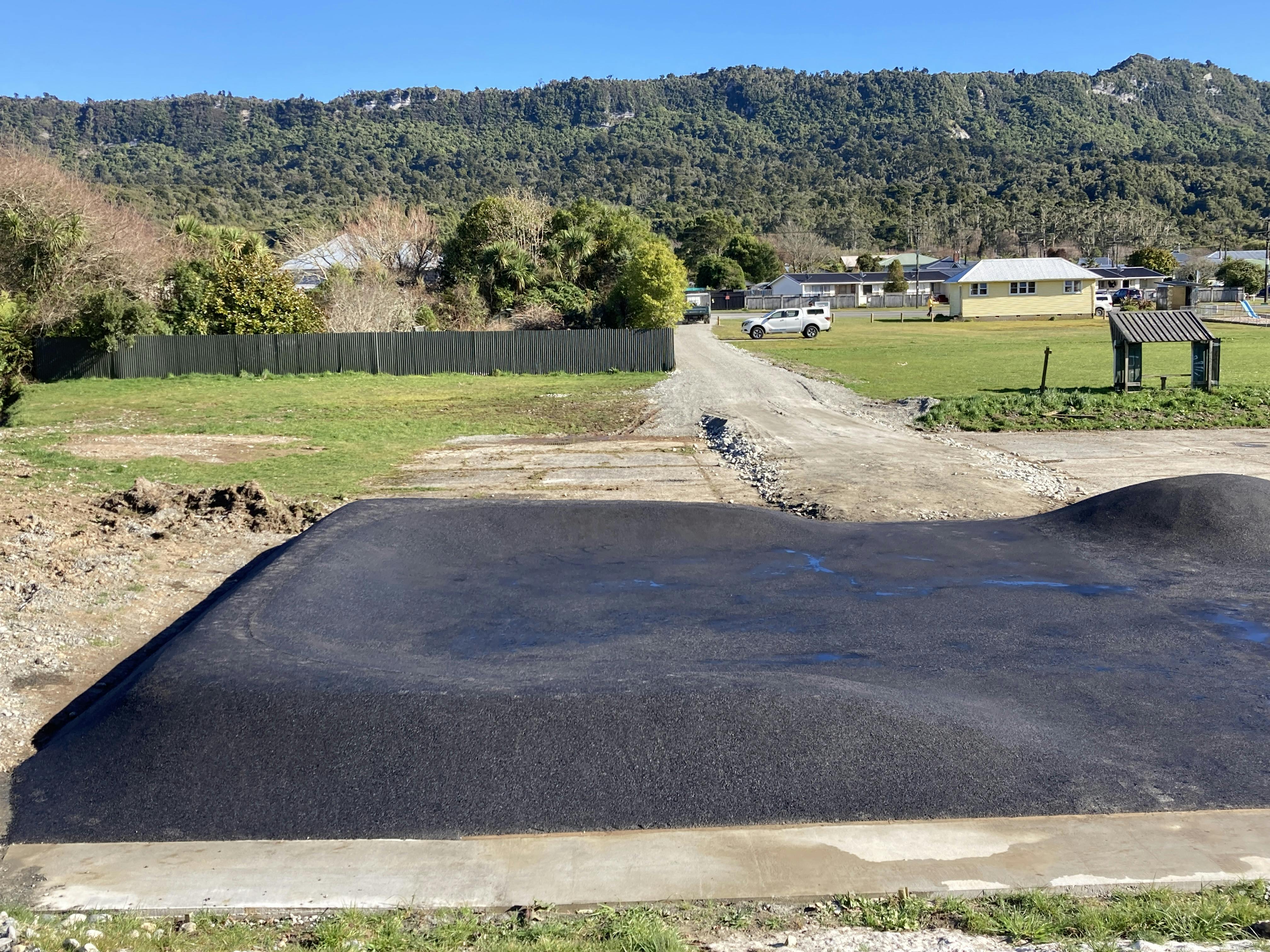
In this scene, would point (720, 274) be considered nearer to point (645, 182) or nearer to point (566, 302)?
point (566, 302)

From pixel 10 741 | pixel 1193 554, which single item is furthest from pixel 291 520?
pixel 1193 554

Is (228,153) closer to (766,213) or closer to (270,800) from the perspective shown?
(766,213)

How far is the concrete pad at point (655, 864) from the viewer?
4.96 metres

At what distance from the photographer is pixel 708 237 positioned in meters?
103

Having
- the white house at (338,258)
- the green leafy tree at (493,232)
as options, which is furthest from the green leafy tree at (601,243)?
the white house at (338,258)

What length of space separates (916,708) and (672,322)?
128ft

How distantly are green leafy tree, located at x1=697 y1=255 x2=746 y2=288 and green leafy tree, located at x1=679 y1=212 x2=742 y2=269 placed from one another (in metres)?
10.2

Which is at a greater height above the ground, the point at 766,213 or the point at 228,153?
the point at 228,153

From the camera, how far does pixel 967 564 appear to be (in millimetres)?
11148

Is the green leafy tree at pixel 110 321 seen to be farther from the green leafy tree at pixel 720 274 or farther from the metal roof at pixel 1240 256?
the metal roof at pixel 1240 256

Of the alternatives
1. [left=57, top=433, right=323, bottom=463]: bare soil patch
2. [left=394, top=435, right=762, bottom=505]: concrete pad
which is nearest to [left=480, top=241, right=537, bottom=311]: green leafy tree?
[left=57, top=433, right=323, bottom=463]: bare soil patch

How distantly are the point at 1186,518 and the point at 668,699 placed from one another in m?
8.07

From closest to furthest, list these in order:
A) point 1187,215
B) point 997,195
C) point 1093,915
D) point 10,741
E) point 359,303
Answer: point 1093,915
point 10,741
point 359,303
point 1187,215
point 997,195

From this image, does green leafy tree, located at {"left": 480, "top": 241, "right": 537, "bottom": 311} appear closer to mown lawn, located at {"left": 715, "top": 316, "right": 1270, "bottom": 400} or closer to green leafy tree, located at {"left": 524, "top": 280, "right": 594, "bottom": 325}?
green leafy tree, located at {"left": 524, "top": 280, "right": 594, "bottom": 325}
